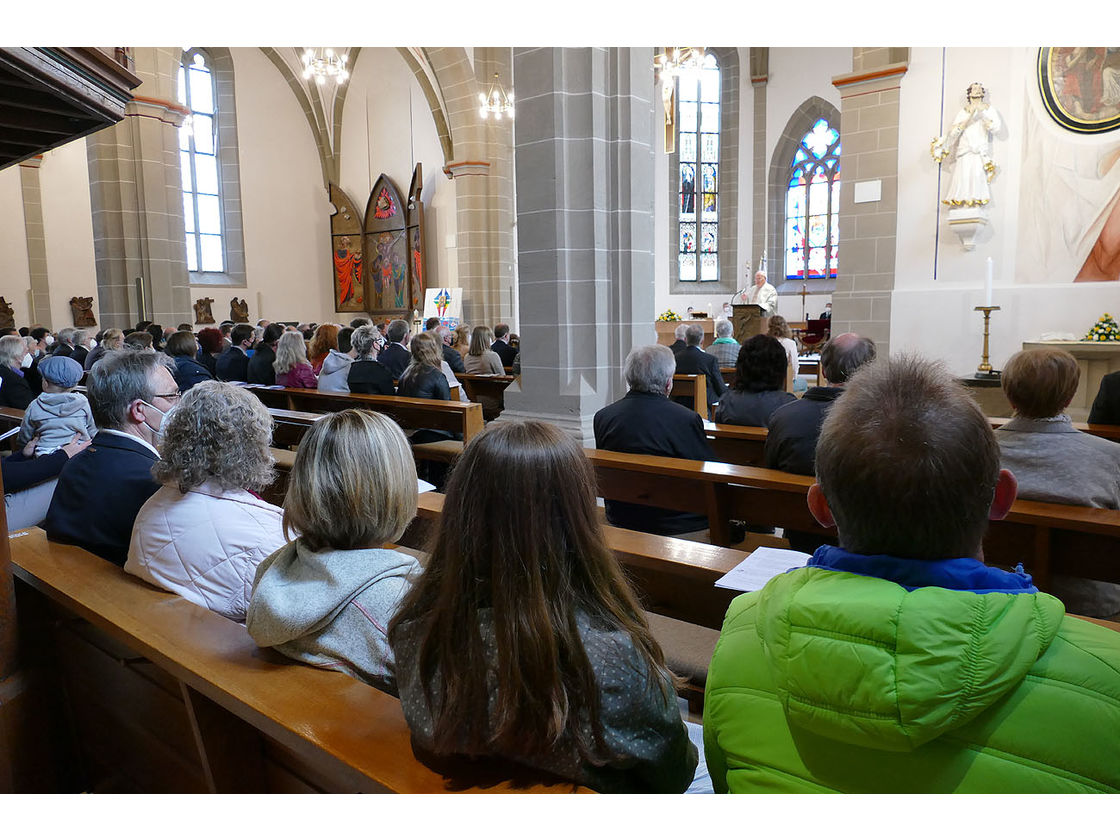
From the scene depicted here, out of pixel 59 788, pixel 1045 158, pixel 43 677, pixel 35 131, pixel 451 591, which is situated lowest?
pixel 59 788

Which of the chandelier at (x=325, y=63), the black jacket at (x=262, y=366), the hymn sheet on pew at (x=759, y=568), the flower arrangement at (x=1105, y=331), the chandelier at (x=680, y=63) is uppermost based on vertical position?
the chandelier at (x=325, y=63)

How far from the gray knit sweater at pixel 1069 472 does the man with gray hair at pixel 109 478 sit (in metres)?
2.70

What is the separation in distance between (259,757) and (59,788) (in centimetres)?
93

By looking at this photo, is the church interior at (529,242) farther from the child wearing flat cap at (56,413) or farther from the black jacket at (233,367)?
the black jacket at (233,367)

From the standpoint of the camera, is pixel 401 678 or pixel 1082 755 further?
pixel 401 678

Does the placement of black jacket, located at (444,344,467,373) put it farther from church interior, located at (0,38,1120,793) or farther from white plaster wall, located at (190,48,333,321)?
white plaster wall, located at (190,48,333,321)

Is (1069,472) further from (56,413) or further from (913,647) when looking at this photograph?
(56,413)

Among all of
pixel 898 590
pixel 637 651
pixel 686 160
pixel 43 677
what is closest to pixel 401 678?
pixel 637 651

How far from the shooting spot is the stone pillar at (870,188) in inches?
351

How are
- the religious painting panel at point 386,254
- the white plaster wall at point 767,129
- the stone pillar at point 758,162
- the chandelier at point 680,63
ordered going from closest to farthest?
the chandelier at point 680,63 < the white plaster wall at point 767,129 < the stone pillar at point 758,162 < the religious painting panel at point 386,254

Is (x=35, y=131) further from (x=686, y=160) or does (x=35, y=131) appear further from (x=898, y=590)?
(x=686, y=160)

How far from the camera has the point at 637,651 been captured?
118 centimetres

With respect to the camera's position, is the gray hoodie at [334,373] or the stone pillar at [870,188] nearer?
the gray hoodie at [334,373]

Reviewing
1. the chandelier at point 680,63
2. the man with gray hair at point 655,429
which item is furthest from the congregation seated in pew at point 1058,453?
the chandelier at point 680,63
